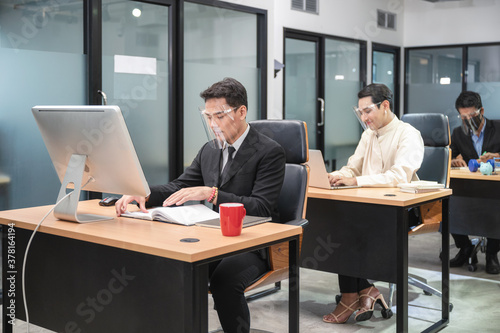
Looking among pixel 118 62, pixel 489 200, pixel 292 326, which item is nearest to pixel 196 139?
pixel 118 62

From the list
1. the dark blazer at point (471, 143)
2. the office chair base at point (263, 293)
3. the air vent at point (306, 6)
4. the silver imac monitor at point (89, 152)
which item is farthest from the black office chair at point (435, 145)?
the air vent at point (306, 6)

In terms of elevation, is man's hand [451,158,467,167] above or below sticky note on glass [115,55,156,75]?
below

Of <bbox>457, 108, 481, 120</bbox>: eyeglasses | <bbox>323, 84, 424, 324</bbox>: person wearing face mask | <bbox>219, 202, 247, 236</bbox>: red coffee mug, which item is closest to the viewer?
<bbox>219, 202, 247, 236</bbox>: red coffee mug

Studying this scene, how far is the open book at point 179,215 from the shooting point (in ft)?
6.95

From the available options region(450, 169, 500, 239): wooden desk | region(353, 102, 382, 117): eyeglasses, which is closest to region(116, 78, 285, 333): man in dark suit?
region(353, 102, 382, 117): eyeglasses

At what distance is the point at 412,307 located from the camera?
3.42 meters

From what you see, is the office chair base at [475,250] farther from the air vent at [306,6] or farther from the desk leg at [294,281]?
the air vent at [306,6]

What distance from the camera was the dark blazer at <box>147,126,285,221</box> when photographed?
2.35 metres

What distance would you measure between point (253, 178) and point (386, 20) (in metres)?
5.80

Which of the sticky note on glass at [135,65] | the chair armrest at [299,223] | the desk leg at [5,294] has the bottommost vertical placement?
the desk leg at [5,294]

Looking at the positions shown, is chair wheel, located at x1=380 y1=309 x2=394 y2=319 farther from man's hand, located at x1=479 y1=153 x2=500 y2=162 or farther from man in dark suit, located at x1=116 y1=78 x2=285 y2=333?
man's hand, located at x1=479 y1=153 x2=500 y2=162

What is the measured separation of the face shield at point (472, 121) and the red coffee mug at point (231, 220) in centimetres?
313

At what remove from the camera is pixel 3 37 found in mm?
3432

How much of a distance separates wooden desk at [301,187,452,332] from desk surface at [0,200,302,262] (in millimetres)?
834
